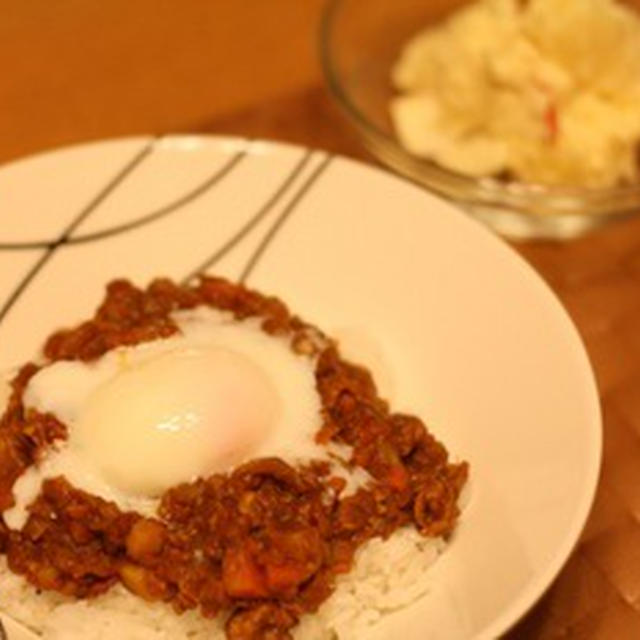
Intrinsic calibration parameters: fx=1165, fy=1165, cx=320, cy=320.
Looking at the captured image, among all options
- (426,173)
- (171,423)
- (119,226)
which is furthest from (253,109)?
(171,423)

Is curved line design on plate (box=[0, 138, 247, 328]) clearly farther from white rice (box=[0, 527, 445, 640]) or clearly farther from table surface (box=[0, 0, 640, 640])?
white rice (box=[0, 527, 445, 640])

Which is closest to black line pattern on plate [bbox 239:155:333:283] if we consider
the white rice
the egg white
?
the egg white

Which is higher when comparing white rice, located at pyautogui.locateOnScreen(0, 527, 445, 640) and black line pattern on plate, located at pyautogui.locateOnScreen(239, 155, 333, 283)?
black line pattern on plate, located at pyautogui.locateOnScreen(239, 155, 333, 283)

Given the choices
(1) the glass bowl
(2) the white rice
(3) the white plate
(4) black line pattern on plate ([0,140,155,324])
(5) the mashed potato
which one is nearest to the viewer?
(2) the white rice

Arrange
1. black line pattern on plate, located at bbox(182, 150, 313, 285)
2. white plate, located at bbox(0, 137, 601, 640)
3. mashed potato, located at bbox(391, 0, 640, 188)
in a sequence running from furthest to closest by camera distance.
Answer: mashed potato, located at bbox(391, 0, 640, 188), black line pattern on plate, located at bbox(182, 150, 313, 285), white plate, located at bbox(0, 137, 601, 640)

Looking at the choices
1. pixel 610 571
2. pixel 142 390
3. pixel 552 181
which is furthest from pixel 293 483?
pixel 552 181

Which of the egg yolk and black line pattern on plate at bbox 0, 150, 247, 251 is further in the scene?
black line pattern on plate at bbox 0, 150, 247, 251

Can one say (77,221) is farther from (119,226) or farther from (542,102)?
(542,102)
